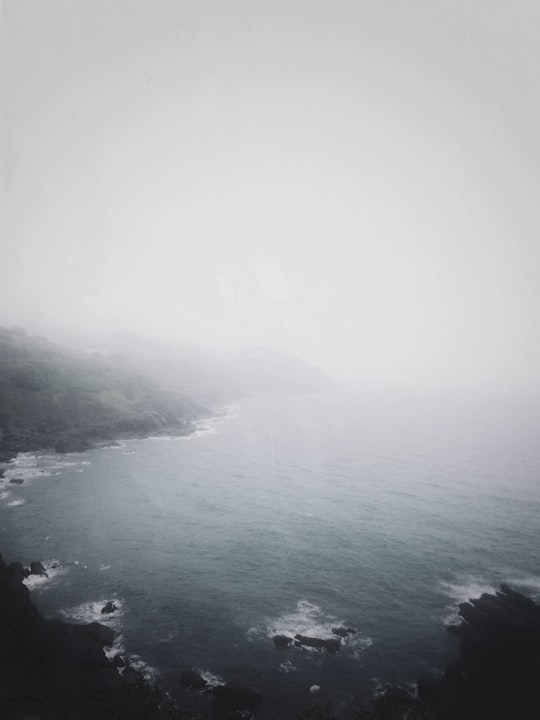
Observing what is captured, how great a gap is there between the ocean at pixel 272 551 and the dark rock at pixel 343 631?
26.0 inches

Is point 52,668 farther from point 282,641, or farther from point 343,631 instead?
point 343,631

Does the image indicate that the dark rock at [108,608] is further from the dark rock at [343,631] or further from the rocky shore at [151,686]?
the dark rock at [343,631]

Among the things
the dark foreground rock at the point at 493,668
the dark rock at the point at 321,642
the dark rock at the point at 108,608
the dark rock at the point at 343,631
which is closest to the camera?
the dark foreground rock at the point at 493,668

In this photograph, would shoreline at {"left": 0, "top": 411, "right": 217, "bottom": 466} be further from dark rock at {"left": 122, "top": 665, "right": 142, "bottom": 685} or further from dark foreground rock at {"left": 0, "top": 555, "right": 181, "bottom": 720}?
dark rock at {"left": 122, "top": 665, "right": 142, "bottom": 685}

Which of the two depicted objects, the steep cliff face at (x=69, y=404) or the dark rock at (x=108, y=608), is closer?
the dark rock at (x=108, y=608)

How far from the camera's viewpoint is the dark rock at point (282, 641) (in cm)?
3226

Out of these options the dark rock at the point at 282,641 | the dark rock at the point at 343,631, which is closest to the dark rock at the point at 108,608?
the dark rock at the point at 282,641

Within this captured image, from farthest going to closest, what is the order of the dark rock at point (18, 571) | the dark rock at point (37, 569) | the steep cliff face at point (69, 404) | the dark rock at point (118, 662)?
the steep cliff face at point (69, 404), the dark rock at point (37, 569), the dark rock at point (18, 571), the dark rock at point (118, 662)

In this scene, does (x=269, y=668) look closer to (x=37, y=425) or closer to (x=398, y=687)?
(x=398, y=687)

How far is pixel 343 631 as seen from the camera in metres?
34.4

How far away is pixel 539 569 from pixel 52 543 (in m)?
59.7

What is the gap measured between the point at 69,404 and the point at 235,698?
95.5m

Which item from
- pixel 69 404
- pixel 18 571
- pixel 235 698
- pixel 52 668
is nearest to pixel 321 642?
pixel 235 698

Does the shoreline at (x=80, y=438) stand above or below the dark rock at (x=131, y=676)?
above
